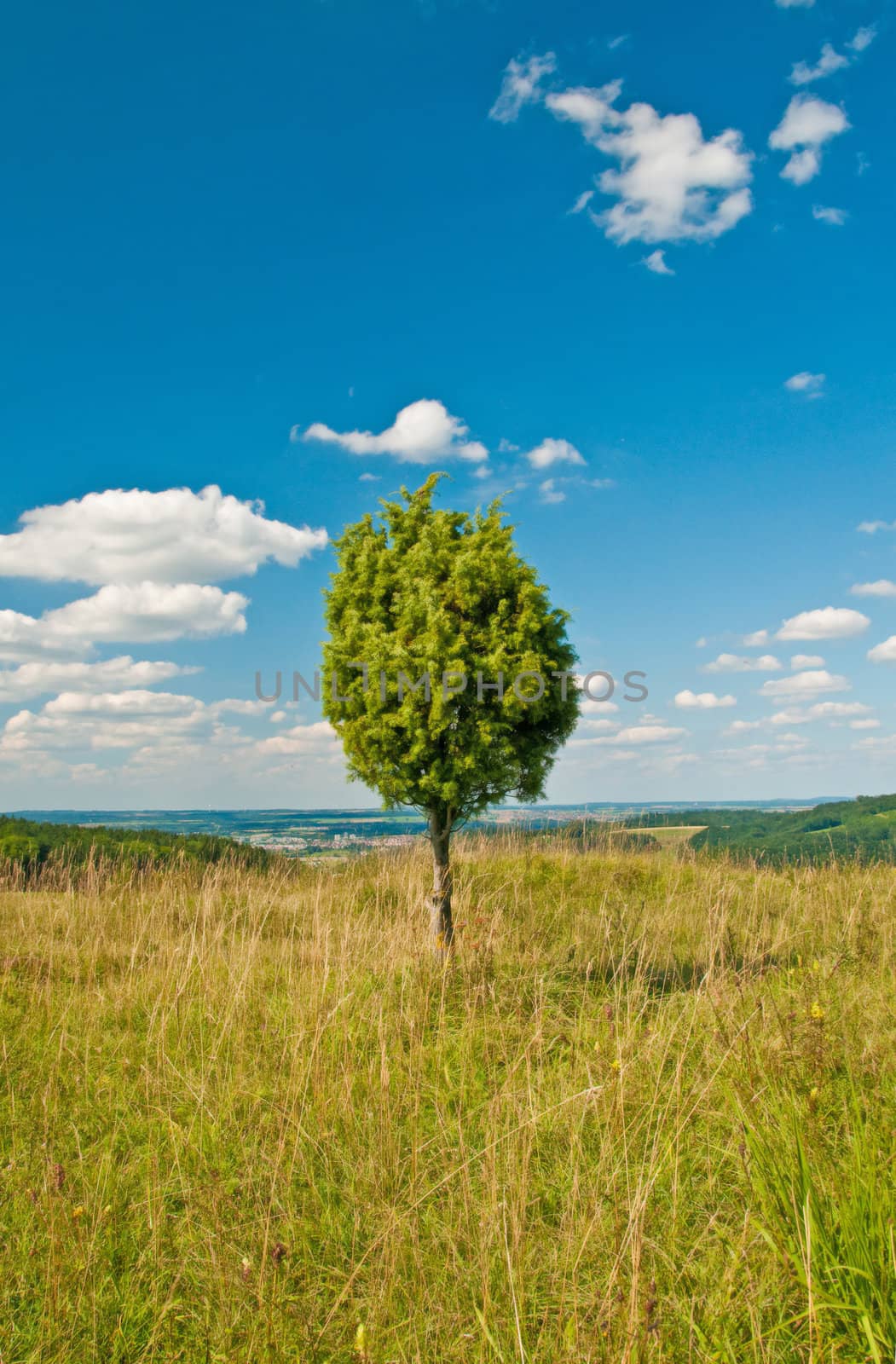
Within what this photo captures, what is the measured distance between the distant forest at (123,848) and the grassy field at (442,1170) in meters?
4.40

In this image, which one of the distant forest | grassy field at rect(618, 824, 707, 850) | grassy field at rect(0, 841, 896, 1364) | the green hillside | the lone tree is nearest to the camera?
grassy field at rect(0, 841, 896, 1364)

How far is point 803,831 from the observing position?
1902cm

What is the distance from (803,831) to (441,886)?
15.0 metres

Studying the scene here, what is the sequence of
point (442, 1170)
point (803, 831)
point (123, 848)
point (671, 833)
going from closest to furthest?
1. point (442, 1170)
2. point (123, 848)
3. point (671, 833)
4. point (803, 831)

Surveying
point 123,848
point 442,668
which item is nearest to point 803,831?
point 442,668

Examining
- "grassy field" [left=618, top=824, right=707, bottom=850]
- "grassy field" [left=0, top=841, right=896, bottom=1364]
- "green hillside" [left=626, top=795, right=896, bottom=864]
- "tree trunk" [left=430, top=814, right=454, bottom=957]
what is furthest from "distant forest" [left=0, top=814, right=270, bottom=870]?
"green hillside" [left=626, top=795, right=896, bottom=864]

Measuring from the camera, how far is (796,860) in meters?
12.5

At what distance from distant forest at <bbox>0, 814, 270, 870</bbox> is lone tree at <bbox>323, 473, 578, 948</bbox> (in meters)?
4.49

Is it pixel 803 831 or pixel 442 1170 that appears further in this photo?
pixel 803 831

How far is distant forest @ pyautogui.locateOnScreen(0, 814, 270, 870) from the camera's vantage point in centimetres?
1109

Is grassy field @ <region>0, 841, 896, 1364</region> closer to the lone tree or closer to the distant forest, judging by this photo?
the lone tree

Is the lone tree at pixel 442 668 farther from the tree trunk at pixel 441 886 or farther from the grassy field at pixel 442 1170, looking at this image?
the grassy field at pixel 442 1170

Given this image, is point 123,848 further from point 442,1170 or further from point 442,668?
point 442,1170

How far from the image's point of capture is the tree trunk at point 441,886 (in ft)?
24.0
